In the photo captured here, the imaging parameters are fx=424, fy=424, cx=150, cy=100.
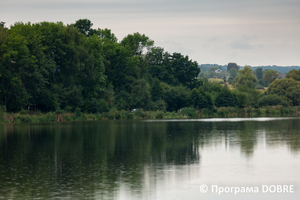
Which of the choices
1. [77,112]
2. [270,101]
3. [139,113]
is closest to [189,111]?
[139,113]

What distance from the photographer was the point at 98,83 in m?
98.4

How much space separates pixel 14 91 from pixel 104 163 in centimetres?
5503

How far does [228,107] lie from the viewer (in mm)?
116500

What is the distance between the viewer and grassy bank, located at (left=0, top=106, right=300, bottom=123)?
246 feet

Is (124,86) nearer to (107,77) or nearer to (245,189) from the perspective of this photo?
(107,77)

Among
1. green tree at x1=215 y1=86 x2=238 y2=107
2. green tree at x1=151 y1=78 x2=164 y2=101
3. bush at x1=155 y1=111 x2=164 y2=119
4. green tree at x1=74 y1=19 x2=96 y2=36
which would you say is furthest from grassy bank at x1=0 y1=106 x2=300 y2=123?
green tree at x1=74 y1=19 x2=96 y2=36

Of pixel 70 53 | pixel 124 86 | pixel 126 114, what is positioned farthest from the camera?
pixel 124 86

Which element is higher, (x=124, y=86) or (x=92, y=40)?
→ (x=92, y=40)

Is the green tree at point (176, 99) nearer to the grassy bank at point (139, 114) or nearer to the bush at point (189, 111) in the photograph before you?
the bush at point (189, 111)

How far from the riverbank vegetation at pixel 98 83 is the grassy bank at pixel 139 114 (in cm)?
13

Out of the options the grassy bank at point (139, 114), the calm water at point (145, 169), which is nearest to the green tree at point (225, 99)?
the grassy bank at point (139, 114)

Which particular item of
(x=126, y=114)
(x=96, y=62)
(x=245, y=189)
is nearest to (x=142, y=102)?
(x=126, y=114)

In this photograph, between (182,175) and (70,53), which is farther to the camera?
(70,53)

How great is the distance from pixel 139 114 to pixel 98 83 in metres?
11.9
